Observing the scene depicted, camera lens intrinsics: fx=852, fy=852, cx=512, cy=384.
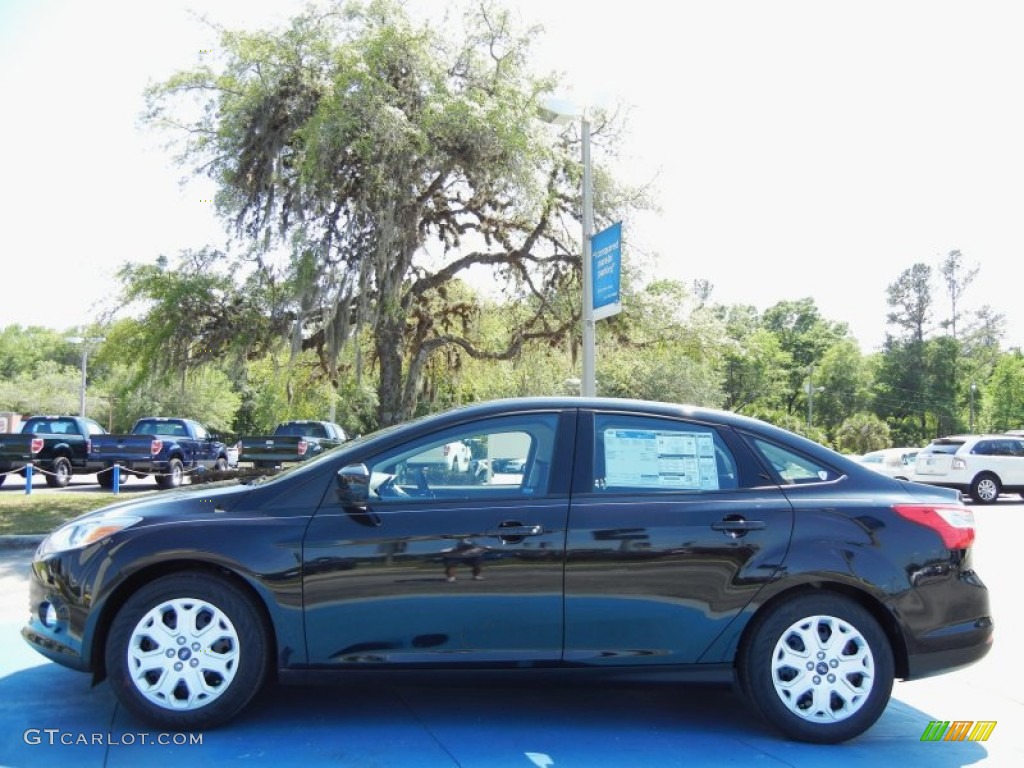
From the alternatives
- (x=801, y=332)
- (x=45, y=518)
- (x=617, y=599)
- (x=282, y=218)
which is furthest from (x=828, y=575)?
(x=801, y=332)

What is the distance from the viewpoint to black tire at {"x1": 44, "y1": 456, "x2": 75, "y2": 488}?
67.7 feet

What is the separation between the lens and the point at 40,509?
13.6 m

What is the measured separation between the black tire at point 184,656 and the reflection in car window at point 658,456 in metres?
1.80

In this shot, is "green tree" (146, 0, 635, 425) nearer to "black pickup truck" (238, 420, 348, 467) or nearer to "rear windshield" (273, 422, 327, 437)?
"black pickup truck" (238, 420, 348, 467)

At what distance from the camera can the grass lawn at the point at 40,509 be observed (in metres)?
11.4

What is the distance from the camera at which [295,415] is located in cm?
2634

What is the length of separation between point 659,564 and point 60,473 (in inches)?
804

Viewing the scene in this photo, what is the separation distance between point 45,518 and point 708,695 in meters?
10.9

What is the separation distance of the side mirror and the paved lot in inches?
33.5

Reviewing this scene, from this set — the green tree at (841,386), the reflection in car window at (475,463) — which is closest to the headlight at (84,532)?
the reflection in car window at (475,463)

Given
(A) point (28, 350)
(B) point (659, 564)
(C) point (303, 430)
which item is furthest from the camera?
(A) point (28, 350)

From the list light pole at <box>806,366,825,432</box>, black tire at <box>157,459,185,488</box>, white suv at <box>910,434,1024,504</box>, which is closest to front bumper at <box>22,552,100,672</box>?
black tire at <box>157,459,185,488</box>

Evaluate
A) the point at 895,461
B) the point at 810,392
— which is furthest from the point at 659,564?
the point at 810,392

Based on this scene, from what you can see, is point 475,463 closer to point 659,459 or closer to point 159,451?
point 659,459
